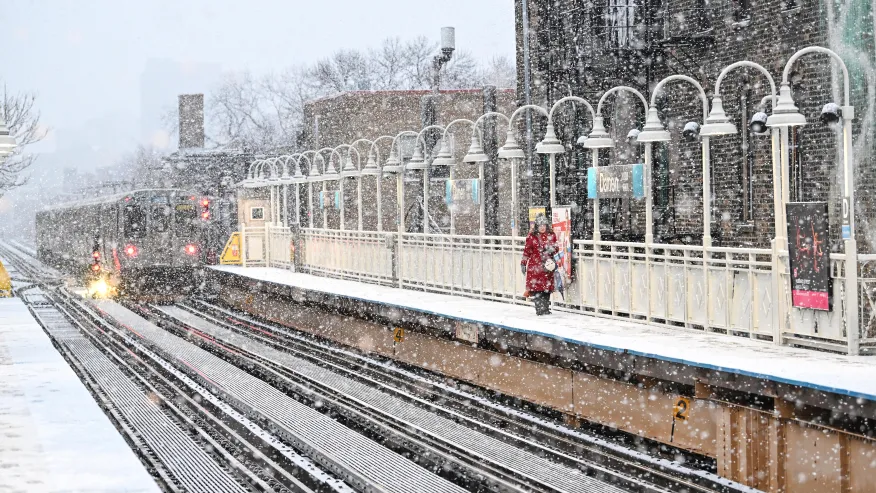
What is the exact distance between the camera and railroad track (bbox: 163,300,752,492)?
1184 centimetres

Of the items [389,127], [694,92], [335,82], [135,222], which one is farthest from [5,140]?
[335,82]

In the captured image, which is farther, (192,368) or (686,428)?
(192,368)

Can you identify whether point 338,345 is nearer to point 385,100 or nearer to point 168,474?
point 168,474

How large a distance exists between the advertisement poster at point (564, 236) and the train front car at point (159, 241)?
2082cm

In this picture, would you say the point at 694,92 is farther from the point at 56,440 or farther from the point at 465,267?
the point at 56,440

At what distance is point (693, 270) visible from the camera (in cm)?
1475

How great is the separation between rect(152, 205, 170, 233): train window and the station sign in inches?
820

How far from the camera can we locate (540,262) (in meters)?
17.6

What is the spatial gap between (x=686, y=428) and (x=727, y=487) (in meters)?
1.63

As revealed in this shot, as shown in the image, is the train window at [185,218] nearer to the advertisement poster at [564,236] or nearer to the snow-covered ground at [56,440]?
the snow-covered ground at [56,440]

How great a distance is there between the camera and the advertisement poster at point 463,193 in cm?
2447

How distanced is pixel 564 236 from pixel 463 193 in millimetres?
7052

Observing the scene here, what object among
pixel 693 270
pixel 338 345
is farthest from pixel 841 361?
pixel 338 345

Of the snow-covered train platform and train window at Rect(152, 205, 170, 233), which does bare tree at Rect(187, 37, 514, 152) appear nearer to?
train window at Rect(152, 205, 170, 233)
